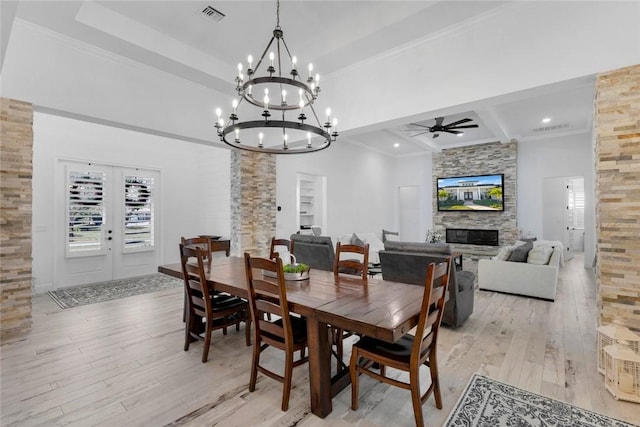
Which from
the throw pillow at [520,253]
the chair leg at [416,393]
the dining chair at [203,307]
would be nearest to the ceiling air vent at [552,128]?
the throw pillow at [520,253]

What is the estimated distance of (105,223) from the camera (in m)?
6.04

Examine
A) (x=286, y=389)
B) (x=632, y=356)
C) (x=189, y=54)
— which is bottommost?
(x=286, y=389)

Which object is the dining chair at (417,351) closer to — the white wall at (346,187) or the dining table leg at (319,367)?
the dining table leg at (319,367)

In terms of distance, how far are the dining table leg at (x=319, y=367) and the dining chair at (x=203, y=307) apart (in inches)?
47.1

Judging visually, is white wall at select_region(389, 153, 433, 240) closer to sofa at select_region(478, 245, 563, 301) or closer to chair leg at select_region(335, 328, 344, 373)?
sofa at select_region(478, 245, 563, 301)

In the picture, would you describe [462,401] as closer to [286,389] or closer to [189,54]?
[286,389]

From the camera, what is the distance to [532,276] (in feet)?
15.2

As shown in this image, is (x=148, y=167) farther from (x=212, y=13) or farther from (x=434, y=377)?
(x=434, y=377)

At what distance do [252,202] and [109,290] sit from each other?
2.96m

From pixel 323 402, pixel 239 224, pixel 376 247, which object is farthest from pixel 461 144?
pixel 323 402

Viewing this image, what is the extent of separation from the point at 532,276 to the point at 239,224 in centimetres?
498

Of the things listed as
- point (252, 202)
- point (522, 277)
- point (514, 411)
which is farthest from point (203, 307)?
point (522, 277)

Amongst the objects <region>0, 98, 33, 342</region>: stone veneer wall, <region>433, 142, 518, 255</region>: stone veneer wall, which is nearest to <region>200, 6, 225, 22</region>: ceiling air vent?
<region>0, 98, 33, 342</region>: stone veneer wall

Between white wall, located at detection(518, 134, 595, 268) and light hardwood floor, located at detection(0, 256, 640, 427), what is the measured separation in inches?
175
